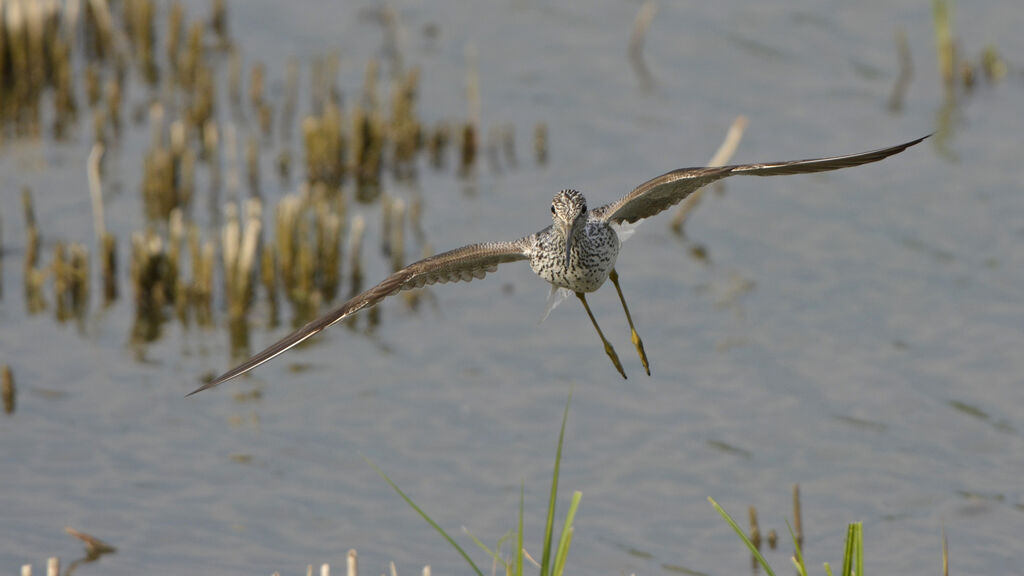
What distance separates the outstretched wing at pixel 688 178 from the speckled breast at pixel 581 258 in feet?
0.81

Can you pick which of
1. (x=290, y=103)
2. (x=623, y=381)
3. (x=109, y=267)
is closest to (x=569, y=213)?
(x=623, y=381)

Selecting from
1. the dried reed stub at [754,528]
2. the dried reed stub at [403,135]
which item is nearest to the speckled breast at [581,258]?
the dried reed stub at [754,528]

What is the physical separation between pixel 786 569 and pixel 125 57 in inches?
432

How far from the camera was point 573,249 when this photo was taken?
663 centimetres

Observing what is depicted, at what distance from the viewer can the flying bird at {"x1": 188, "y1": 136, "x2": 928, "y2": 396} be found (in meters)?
6.39

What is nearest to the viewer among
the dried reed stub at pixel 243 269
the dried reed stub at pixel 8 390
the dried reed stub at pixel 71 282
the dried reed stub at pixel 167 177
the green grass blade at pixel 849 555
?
the green grass blade at pixel 849 555

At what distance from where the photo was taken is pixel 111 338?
1132 cm

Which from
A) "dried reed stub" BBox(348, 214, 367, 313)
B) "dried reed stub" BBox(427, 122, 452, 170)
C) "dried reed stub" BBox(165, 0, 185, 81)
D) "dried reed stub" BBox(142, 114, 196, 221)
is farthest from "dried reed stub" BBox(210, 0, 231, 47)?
"dried reed stub" BBox(348, 214, 367, 313)

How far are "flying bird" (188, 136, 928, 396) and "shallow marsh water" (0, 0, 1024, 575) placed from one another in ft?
7.61

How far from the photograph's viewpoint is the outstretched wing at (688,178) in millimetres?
6129

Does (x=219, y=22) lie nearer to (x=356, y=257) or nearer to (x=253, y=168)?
(x=253, y=168)

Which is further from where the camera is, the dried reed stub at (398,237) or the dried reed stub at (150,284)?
the dried reed stub at (398,237)

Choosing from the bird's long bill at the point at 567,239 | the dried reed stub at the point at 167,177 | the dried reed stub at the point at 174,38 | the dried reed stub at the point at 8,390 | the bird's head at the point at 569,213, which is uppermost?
the dried reed stub at the point at 174,38

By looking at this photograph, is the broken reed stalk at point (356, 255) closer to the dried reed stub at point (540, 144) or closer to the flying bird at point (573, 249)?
the dried reed stub at point (540, 144)
